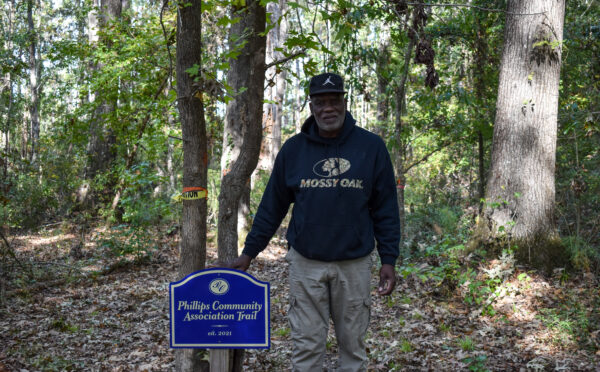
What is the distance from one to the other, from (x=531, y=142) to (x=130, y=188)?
6.57m

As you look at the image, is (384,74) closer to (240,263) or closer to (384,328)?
(384,328)

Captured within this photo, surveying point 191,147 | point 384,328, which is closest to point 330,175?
point 191,147

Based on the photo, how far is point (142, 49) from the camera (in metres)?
8.83

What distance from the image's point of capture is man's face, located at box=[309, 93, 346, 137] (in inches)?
131

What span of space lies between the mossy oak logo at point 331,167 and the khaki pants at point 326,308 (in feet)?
1.97

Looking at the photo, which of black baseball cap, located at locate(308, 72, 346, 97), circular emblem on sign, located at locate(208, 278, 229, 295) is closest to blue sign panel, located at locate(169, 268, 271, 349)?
circular emblem on sign, located at locate(208, 278, 229, 295)

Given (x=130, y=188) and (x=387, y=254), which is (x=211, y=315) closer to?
(x=387, y=254)

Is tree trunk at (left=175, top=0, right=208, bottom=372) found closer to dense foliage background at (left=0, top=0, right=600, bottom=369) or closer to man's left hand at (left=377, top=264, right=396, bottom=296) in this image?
dense foliage background at (left=0, top=0, right=600, bottom=369)

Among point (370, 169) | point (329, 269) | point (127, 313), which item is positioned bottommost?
point (127, 313)

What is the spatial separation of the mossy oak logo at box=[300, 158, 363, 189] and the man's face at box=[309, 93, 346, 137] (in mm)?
237

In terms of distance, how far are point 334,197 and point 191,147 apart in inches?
55.8

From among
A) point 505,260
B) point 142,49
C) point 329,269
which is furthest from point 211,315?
point 142,49

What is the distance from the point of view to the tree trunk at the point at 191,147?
3.88 metres

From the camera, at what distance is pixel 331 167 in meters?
3.29
